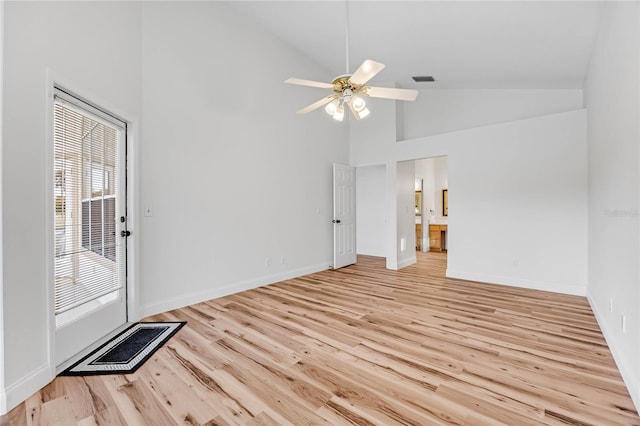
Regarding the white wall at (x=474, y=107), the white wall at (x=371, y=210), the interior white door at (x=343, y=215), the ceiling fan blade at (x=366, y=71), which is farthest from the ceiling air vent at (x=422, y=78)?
the ceiling fan blade at (x=366, y=71)

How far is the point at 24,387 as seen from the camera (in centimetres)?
180

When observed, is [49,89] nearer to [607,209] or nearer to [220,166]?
[220,166]

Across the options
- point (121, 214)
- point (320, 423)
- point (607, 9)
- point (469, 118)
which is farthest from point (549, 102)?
point (121, 214)

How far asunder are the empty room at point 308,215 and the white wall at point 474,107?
0.11ft

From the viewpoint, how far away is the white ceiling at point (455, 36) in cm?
299

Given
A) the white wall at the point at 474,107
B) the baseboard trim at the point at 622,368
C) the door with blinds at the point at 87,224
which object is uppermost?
the white wall at the point at 474,107

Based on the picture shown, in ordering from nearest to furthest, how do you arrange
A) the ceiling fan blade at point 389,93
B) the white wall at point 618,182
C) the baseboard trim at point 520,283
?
1. the white wall at point 618,182
2. the ceiling fan blade at point 389,93
3. the baseboard trim at point 520,283

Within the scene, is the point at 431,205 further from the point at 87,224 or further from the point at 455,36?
the point at 87,224

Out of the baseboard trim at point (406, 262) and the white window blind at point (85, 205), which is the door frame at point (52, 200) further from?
the baseboard trim at point (406, 262)

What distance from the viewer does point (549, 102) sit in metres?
4.84

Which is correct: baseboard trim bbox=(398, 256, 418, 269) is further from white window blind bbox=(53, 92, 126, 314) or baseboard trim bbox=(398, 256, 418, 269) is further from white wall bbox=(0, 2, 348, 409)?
white window blind bbox=(53, 92, 126, 314)

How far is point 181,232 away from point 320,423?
107 inches

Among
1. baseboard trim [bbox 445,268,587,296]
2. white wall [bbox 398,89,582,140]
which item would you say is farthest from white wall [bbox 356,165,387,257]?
baseboard trim [bbox 445,268,587,296]

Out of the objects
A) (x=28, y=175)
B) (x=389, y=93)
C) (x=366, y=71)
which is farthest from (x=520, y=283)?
(x=28, y=175)
